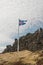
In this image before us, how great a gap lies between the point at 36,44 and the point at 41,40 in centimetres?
382

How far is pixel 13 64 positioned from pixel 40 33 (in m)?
108

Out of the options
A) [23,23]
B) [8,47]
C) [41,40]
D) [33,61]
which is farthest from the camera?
[8,47]

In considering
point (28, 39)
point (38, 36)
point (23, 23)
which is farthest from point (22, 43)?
point (23, 23)

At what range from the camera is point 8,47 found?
181 meters

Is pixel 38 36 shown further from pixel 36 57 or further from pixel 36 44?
pixel 36 57

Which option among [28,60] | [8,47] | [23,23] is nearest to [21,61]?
[28,60]

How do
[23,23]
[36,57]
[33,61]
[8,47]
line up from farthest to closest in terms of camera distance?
1. [8,47]
2. [23,23]
3. [36,57]
4. [33,61]

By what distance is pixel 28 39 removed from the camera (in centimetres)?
16962

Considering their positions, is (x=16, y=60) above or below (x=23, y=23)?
below

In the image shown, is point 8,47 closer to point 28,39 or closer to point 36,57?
point 28,39

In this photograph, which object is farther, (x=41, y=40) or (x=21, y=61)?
(x=41, y=40)

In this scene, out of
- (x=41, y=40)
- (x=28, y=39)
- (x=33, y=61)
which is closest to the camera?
(x=33, y=61)

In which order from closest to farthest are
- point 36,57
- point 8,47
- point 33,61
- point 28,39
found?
point 33,61
point 36,57
point 28,39
point 8,47

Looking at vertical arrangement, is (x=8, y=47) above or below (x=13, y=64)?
below
